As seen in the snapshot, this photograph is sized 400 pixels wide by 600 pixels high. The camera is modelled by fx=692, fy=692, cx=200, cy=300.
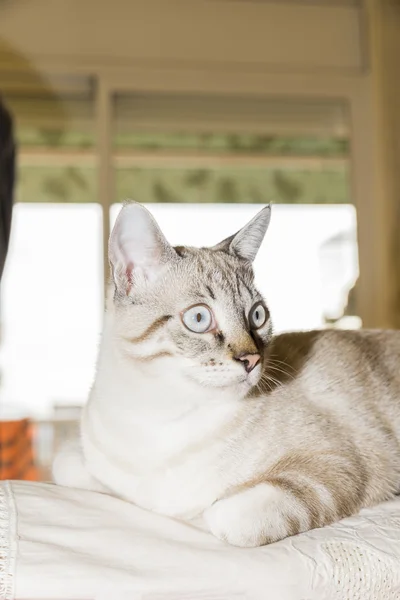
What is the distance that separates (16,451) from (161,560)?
10.5ft

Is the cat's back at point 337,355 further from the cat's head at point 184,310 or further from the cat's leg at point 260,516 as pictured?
the cat's leg at point 260,516

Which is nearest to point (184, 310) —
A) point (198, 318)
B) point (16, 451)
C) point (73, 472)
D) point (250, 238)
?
point (198, 318)

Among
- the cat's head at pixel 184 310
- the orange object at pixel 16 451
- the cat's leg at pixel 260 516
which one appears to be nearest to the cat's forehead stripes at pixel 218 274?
the cat's head at pixel 184 310

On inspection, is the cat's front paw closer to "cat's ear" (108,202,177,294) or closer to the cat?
the cat

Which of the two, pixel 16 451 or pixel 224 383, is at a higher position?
pixel 224 383

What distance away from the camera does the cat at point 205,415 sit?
1104 millimetres

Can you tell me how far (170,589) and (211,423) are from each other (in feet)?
1.21

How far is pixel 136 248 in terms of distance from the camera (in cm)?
120

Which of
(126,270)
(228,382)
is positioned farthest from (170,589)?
(126,270)

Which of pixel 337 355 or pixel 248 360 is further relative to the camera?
pixel 337 355

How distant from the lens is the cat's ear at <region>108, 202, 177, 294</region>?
1.16 metres

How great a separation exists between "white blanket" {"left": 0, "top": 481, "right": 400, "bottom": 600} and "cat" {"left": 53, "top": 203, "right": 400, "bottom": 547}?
99 millimetres

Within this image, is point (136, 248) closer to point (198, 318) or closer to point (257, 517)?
point (198, 318)

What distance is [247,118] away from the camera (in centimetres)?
473
